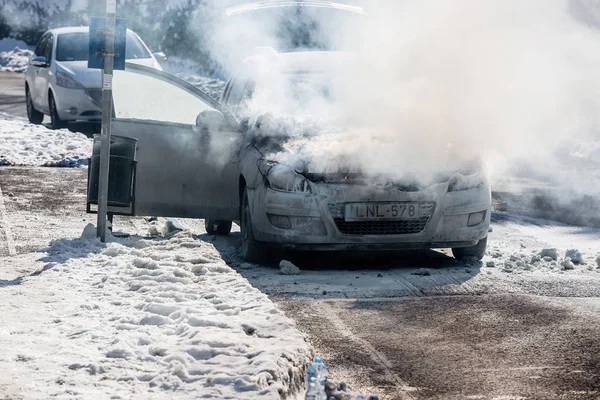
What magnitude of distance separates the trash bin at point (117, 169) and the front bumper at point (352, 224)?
141 cm

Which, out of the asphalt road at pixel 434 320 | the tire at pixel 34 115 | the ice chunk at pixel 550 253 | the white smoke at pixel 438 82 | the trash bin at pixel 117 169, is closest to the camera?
the asphalt road at pixel 434 320

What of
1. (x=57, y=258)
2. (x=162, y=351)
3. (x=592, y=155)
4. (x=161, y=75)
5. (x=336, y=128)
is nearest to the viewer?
(x=162, y=351)

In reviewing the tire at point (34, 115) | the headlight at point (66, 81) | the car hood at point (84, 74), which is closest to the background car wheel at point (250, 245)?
the car hood at point (84, 74)

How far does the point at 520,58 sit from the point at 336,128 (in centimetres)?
→ 336

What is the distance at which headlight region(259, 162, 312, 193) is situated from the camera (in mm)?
8453

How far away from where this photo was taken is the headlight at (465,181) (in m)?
8.63

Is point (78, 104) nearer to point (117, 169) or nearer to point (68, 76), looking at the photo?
point (68, 76)

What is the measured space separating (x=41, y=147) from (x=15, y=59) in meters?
19.0

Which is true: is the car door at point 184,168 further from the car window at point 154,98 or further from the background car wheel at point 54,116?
the background car wheel at point 54,116

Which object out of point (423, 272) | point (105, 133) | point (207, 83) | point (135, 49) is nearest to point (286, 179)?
point (423, 272)

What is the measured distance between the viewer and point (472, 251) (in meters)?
9.02

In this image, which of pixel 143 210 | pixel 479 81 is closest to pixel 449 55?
pixel 479 81

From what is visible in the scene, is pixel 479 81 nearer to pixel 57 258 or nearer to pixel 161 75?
pixel 161 75

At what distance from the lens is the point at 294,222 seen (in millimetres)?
8492
